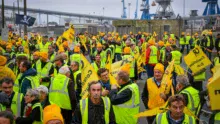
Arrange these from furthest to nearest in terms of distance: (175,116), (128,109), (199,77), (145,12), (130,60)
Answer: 1. (145,12)
2. (130,60)
3. (199,77)
4. (128,109)
5. (175,116)

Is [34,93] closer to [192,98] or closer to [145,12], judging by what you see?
[192,98]

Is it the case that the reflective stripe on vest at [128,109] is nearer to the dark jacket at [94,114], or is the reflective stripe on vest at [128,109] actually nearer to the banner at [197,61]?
the dark jacket at [94,114]

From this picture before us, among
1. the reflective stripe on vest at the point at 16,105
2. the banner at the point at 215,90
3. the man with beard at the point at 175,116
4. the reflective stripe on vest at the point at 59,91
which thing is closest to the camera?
the banner at the point at 215,90

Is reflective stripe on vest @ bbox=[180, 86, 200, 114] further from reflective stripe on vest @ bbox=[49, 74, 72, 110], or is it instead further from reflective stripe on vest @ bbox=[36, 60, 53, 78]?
reflective stripe on vest @ bbox=[36, 60, 53, 78]

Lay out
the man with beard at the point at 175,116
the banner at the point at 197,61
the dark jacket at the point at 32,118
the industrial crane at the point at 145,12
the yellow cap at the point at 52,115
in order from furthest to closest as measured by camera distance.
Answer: the industrial crane at the point at 145,12, the banner at the point at 197,61, the dark jacket at the point at 32,118, the man with beard at the point at 175,116, the yellow cap at the point at 52,115

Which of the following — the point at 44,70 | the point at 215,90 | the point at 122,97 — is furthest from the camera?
the point at 44,70

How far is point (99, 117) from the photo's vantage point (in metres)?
4.66

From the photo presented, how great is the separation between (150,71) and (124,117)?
8.45 meters

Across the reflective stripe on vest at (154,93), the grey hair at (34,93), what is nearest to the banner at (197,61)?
the reflective stripe on vest at (154,93)

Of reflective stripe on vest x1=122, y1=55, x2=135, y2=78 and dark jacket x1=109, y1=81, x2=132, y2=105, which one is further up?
reflective stripe on vest x1=122, y1=55, x2=135, y2=78

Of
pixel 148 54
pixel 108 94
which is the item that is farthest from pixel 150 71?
pixel 108 94

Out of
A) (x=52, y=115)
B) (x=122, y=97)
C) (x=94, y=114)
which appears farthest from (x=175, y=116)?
(x=52, y=115)

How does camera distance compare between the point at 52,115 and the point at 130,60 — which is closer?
the point at 52,115

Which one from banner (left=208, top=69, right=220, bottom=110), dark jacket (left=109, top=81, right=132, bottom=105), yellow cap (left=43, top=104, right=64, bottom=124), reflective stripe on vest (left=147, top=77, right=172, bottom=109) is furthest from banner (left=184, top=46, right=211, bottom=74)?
yellow cap (left=43, top=104, right=64, bottom=124)
